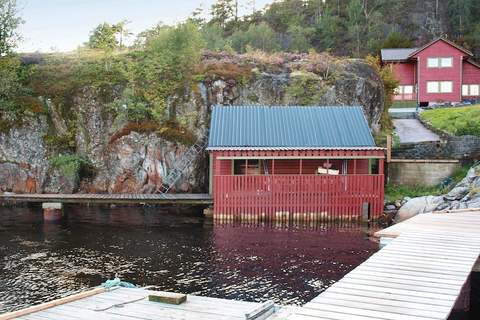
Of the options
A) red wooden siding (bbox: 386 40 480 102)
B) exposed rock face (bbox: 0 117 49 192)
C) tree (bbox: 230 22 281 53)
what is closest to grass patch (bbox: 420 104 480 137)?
red wooden siding (bbox: 386 40 480 102)

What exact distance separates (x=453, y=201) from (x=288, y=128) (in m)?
9.52

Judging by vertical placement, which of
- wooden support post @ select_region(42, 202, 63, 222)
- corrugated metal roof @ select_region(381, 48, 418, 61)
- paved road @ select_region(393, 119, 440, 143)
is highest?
corrugated metal roof @ select_region(381, 48, 418, 61)

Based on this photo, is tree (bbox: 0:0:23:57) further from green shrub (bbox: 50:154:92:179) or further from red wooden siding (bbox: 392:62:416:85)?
red wooden siding (bbox: 392:62:416:85)

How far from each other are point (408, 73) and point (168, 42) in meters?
34.8

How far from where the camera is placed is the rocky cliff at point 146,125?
34.5 m

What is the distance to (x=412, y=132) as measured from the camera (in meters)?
42.0

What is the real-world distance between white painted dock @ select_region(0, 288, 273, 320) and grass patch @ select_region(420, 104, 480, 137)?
28785 millimetres


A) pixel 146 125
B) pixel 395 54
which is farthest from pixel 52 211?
pixel 395 54

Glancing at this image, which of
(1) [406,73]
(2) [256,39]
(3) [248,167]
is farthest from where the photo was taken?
(2) [256,39]

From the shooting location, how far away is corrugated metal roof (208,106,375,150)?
2994 cm

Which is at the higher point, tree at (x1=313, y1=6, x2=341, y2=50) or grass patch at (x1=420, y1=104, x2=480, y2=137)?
tree at (x1=313, y1=6, x2=341, y2=50)

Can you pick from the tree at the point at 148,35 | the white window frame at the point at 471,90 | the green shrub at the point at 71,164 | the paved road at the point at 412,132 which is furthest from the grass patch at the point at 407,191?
the white window frame at the point at 471,90

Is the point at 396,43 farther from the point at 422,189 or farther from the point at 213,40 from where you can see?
the point at 422,189

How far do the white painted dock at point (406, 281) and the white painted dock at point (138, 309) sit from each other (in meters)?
1.03
